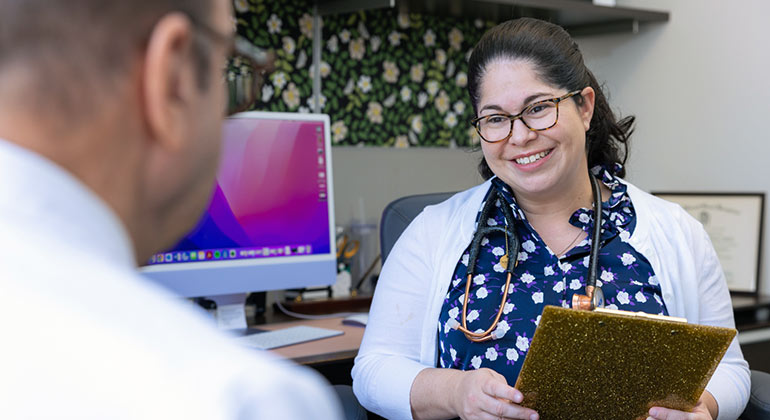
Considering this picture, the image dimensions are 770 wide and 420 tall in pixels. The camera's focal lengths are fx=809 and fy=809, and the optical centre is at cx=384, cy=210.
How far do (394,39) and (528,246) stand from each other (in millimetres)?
1413

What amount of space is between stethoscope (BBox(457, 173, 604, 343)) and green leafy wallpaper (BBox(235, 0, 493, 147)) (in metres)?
1.12

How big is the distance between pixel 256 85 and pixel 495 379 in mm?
868

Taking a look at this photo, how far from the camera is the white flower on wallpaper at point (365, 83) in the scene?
2752 mm

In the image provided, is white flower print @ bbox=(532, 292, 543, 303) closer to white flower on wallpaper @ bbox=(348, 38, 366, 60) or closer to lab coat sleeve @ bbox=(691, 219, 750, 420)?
lab coat sleeve @ bbox=(691, 219, 750, 420)

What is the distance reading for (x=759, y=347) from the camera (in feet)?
8.35

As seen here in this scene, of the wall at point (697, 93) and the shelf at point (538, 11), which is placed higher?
the shelf at point (538, 11)

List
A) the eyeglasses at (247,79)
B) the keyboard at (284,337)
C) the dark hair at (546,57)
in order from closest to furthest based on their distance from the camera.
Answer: the eyeglasses at (247,79)
the dark hair at (546,57)
the keyboard at (284,337)

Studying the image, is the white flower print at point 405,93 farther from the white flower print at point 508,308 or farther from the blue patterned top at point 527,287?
the white flower print at point 508,308

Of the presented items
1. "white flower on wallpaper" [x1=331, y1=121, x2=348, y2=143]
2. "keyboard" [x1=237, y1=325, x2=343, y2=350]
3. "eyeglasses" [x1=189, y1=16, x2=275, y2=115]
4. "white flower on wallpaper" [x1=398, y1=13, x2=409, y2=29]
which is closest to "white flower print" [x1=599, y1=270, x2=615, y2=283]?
"keyboard" [x1=237, y1=325, x2=343, y2=350]

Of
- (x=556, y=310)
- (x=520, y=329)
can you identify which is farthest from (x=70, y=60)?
(x=520, y=329)

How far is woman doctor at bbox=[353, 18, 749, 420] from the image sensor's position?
1525 mm

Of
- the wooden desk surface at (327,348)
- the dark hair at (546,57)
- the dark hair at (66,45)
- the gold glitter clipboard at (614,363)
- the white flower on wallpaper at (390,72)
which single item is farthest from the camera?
the white flower on wallpaper at (390,72)

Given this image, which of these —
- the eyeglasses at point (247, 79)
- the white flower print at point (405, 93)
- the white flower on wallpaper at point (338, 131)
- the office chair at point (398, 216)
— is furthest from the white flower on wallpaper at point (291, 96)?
the eyeglasses at point (247, 79)

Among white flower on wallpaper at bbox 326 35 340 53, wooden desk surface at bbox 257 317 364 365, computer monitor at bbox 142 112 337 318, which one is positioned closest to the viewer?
wooden desk surface at bbox 257 317 364 365
